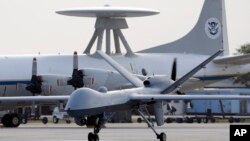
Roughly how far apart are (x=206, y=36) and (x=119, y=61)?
357 inches

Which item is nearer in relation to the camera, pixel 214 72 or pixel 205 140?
pixel 205 140

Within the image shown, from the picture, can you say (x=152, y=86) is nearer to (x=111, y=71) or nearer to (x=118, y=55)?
(x=111, y=71)

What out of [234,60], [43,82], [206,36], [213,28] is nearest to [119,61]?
[43,82]

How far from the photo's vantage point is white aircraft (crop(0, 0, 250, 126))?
64062mm

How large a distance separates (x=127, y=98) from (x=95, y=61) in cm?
3498

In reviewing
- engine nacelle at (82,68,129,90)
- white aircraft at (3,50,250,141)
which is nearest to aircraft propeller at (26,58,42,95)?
engine nacelle at (82,68,129,90)

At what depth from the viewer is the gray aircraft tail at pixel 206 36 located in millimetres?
73562

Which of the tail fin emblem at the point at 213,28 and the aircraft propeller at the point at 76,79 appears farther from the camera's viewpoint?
the tail fin emblem at the point at 213,28

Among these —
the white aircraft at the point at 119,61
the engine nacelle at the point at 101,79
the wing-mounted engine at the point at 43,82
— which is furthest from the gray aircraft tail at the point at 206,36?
the wing-mounted engine at the point at 43,82

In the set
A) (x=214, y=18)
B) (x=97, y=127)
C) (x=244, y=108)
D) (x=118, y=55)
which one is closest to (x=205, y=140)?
(x=97, y=127)

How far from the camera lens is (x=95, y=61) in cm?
6831

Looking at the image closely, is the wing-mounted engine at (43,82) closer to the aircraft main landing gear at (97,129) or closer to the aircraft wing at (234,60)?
the aircraft wing at (234,60)

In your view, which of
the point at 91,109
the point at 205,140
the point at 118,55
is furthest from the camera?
the point at 118,55

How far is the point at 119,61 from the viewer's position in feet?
227
